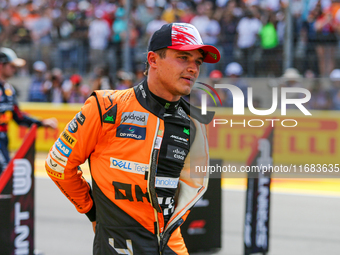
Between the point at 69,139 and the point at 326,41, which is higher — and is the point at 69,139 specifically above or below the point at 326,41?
below

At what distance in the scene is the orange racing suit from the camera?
8.42 ft

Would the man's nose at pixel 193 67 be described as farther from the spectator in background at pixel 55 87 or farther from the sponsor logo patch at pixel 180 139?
the spectator in background at pixel 55 87

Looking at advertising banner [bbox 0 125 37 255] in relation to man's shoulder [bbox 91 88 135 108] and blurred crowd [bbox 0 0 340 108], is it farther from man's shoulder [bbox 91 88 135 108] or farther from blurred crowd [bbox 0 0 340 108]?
blurred crowd [bbox 0 0 340 108]

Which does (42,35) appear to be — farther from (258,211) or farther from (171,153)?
(171,153)

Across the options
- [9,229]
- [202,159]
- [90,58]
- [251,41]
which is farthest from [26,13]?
[202,159]

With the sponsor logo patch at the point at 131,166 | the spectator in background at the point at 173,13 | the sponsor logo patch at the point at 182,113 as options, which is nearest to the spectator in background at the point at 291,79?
the spectator in background at the point at 173,13

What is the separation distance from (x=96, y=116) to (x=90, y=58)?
467 inches

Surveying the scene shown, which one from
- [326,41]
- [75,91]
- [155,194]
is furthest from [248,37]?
[155,194]

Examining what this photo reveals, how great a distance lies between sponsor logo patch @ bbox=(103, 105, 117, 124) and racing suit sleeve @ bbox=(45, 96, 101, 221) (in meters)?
0.04

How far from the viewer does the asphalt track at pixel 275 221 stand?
5867 mm

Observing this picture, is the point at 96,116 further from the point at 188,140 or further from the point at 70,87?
the point at 70,87

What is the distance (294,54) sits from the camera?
10961 millimetres

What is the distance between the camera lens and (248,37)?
1191 centimetres

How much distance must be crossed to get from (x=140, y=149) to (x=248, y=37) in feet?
32.3
